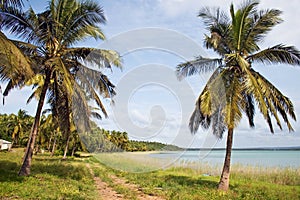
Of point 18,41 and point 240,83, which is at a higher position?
point 18,41

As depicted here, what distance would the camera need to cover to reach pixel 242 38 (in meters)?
12.3

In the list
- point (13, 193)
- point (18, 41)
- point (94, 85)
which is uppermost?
point (18, 41)

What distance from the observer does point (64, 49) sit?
12789mm

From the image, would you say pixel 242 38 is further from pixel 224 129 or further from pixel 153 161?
pixel 153 161

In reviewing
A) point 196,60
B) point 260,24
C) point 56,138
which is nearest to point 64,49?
point 196,60

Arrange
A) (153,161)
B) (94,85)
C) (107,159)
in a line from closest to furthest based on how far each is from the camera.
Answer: (94,85), (153,161), (107,159)

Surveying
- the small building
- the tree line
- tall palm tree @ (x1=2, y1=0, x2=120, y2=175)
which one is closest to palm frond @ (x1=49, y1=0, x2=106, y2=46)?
tall palm tree @ (x1=2, y1=0, x2=120, y2=175)

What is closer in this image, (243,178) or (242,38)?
(242,38)

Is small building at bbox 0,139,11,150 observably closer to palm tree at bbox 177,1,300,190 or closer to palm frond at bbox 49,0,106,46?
palm frond at bbox 49,0,106,46

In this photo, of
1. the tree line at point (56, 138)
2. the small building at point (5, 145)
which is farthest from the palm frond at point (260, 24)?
the small building at point (5, 145)

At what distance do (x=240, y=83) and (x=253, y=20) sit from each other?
280 cm

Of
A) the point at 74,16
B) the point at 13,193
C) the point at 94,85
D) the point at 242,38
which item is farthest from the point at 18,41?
the point at 242,38

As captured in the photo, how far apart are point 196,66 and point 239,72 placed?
2043 mm

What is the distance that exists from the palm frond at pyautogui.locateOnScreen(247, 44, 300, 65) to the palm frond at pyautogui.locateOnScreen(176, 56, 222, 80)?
6.04 ft
